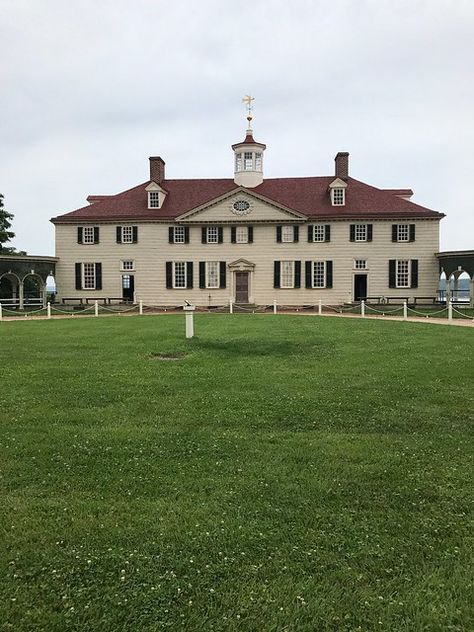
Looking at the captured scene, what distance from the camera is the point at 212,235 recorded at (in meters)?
35.6

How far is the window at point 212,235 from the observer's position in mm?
35531

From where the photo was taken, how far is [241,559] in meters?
3.58

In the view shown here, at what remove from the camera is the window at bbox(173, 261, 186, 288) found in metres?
35.8

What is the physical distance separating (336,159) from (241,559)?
1492 inches

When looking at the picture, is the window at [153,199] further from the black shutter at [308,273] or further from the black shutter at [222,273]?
the black shutter at [308,273]

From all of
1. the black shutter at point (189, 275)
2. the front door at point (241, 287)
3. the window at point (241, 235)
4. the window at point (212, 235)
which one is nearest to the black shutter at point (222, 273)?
the front door at point (241, 287)

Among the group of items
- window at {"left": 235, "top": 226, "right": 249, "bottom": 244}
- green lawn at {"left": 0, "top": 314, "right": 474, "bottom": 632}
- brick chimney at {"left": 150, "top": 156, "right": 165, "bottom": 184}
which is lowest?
green lawn at {"left": 0, "top": 314, "right": 474, "bottom": 632}

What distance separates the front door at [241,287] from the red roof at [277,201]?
5559 mm

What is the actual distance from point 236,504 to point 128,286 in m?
33.1

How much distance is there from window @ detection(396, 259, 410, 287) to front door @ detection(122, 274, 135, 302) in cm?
1851

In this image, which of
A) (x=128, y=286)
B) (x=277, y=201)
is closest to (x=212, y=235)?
(x=277, y=201)

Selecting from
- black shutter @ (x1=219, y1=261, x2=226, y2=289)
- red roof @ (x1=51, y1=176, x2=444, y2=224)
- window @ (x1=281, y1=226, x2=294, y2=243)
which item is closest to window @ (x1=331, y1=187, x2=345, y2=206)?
red roof @ (x1=51, y1=176, x2=444, y2=224)

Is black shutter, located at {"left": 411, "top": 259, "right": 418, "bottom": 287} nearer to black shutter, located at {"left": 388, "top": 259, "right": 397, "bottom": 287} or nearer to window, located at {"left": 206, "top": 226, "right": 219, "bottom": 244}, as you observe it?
black shutter, located at {"left": 388, "top": 259, "right": 397, "bottom": 287}

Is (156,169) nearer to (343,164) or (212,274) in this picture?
(212,274)
